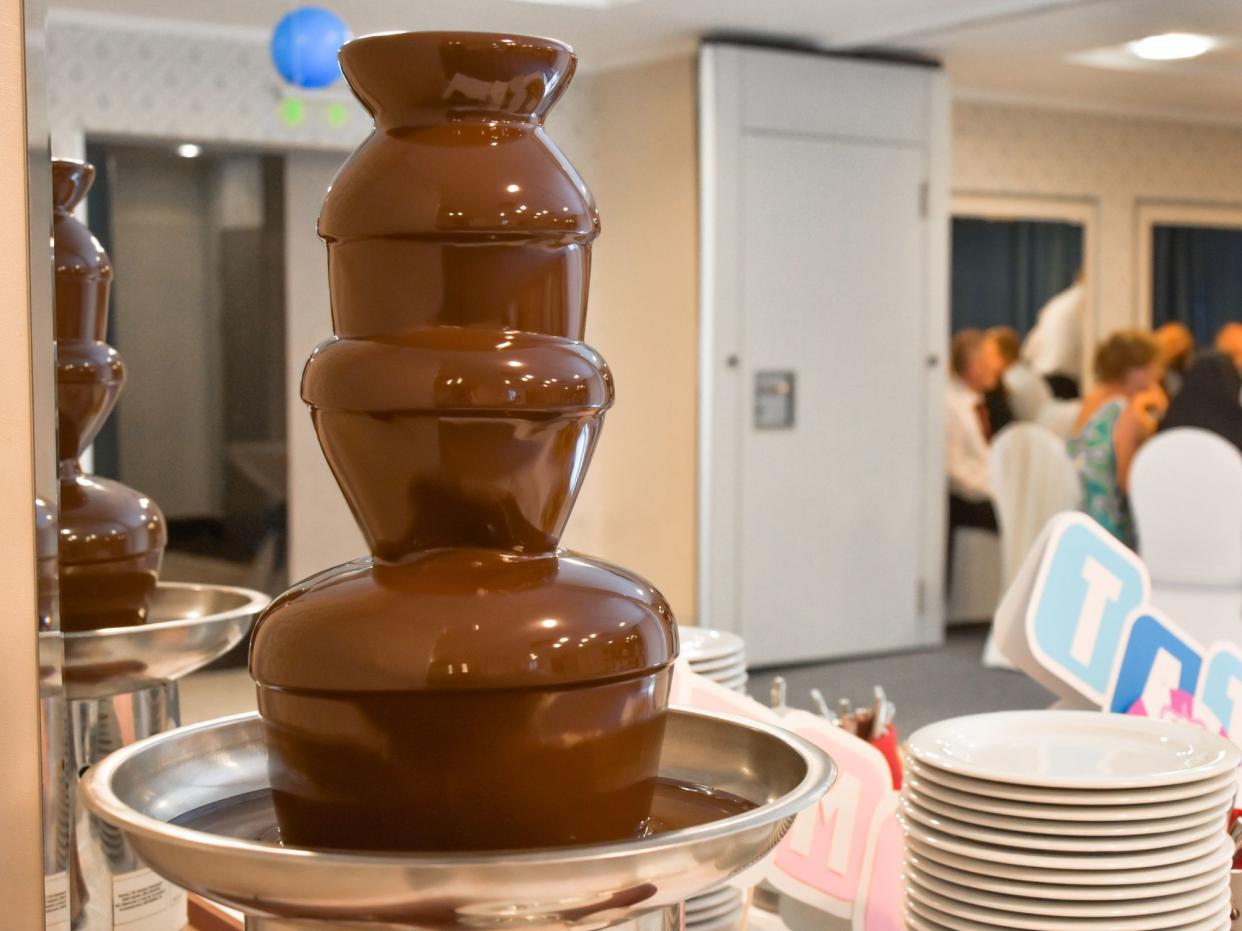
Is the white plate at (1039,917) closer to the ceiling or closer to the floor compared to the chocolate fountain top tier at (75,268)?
closer to the floor

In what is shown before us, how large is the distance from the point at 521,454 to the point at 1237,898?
0.71 metres

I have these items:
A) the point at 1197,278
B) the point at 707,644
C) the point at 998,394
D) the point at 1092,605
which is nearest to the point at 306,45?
the point at 707,644

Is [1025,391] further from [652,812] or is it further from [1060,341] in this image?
[652,812]

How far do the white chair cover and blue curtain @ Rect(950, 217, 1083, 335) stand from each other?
202 cm

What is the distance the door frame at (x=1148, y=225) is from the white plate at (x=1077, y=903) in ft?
25.6

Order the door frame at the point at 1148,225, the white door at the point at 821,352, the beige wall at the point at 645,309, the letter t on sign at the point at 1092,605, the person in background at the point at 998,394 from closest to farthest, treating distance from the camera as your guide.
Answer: the letter t on sign at the point at 1092,605
the white door at the point at 821,352
the beige wall at the point at 645,309
the person in background at the point at 998,394
the door frame at the point at 1148,225

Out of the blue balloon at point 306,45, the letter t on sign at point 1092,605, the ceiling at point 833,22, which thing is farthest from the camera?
the ceiling at point 833,22

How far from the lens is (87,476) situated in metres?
0.97

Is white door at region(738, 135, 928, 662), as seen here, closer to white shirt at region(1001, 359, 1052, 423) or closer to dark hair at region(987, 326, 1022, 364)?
dark hair at region(987, 326, 1022, 364)

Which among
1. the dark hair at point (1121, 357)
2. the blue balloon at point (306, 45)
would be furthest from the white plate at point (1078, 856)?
the dark hair at point (1121, 357)

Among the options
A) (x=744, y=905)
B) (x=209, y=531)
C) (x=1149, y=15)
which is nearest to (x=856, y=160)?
(x=1149, y=15)

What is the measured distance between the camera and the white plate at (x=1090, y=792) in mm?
863

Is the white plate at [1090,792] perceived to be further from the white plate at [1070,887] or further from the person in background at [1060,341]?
the person in background at [1060,341]

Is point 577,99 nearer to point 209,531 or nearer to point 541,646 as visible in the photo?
point 209,531
